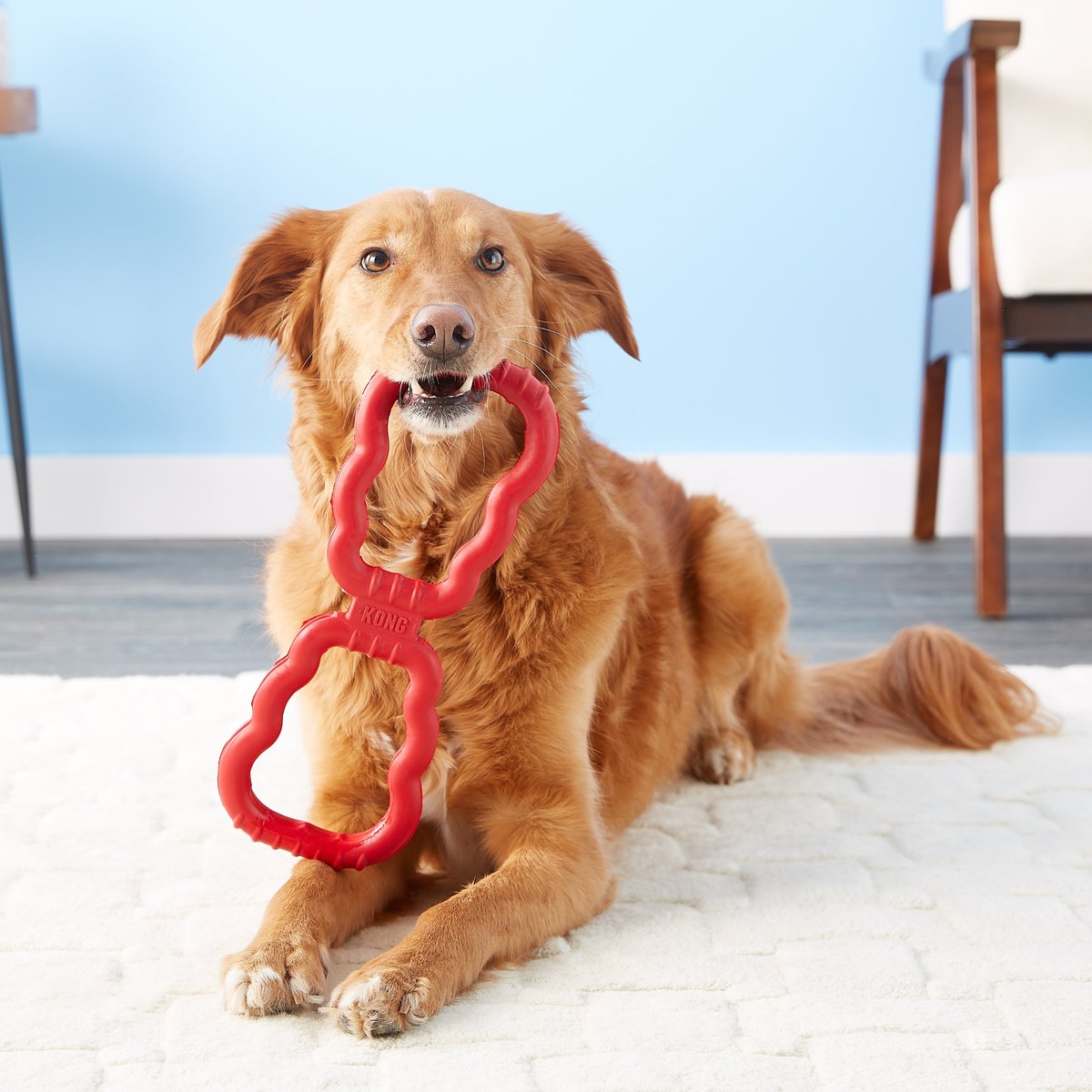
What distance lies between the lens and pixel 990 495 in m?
3.15

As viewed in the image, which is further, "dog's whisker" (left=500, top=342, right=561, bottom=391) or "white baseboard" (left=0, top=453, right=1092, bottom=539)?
"white baseboard" (left=0, top=453, right=1092, bottom=539)

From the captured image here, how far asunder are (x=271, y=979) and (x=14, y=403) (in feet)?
8.87

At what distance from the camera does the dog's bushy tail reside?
2.24 meters

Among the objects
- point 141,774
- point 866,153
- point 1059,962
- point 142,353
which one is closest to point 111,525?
point 142,353

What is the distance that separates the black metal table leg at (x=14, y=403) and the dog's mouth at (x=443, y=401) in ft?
7.95

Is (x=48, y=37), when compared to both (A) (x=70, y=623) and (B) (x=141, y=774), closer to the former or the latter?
(A) (x=70, y=623)

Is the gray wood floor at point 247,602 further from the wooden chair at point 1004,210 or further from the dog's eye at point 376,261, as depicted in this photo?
the dog's eye at point 376,261

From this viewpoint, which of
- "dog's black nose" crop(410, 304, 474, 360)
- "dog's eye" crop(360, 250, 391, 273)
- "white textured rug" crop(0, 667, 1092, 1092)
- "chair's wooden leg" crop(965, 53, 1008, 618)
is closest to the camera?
"white textured rug" crop(0, 667, 1092, 1092)

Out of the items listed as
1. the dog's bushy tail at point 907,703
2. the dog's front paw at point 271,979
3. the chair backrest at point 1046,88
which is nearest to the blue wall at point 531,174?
the chair backrest at point 1046,88

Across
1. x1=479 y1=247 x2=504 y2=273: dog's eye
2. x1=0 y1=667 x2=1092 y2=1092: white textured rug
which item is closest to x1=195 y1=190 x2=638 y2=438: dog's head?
x1=479 y1=247 x2=504 y2=273: dog's eye

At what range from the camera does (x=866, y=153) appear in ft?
13.5

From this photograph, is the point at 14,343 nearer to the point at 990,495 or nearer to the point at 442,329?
the point at 442,329

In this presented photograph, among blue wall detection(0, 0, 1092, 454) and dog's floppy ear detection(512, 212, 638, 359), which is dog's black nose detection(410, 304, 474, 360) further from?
blue wall detection(0, 0, 1092, 454)

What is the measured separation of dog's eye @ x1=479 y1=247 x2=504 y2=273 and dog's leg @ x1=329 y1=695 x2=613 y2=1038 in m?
0.57
